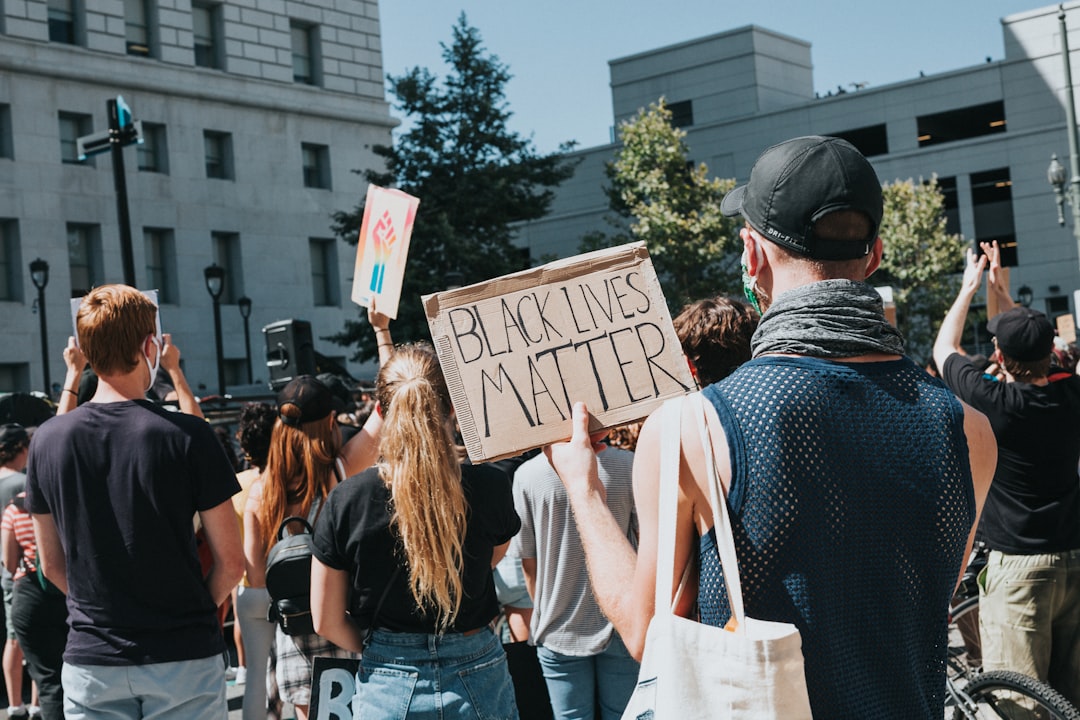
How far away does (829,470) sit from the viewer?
1.98 meters

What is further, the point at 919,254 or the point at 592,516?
the point at 919,254

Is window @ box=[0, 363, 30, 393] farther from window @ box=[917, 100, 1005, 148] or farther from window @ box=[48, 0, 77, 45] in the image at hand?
window @ box=[917, 100, 1005, 148]

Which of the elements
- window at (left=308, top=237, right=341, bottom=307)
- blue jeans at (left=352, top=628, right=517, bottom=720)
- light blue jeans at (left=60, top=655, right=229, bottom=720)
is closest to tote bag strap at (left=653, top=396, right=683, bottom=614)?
blue jeans at (left=352, top=628, right=517, bottom=720)

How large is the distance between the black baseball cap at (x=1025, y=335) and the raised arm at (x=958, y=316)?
0.75 ft

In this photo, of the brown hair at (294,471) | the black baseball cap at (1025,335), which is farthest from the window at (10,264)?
the black baseball cap at (1025,335)

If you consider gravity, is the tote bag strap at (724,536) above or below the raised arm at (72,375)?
below

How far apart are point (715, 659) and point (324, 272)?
129ft

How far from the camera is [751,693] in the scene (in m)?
1.81

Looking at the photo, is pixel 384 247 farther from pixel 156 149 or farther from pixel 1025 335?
pixel 156 149

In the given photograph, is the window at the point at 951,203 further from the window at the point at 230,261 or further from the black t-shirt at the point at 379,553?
the black t-shirt at the point at 379,553

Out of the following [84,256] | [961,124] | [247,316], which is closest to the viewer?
[247,316]

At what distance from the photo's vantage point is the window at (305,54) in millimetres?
39525

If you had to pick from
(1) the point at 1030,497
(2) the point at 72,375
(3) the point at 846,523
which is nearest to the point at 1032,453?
(1) the point at 1030,497

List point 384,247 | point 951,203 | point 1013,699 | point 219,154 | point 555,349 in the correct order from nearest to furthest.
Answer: point 555,349
point 1013,699
point 384,247
point 219,154
point 951,203
